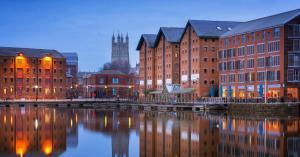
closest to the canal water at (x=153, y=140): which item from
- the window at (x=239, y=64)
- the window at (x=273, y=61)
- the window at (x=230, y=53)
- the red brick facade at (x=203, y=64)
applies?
the window at (x=273, y=61)

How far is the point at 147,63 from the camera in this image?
13738 centimetres

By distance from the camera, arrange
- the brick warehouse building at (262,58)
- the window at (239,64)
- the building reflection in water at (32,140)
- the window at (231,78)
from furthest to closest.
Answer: the window at (231,78) → the window at (239,64) → the brick warehouse building at (262,58) → the building reflection in water at (32,140)

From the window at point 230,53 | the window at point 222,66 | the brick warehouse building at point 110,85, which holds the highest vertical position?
the window at point 230,53

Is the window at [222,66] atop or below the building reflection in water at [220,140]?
atop

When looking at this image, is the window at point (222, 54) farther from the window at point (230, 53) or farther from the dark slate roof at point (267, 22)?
the dark slate roof at point (267, 22)

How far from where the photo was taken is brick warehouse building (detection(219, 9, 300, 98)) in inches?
3364

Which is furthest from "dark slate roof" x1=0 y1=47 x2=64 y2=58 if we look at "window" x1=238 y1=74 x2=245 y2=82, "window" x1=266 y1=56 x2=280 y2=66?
"window" x1=266 y1=56 x2=280 y2=66

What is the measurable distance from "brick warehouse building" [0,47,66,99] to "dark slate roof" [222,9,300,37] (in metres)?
56.7

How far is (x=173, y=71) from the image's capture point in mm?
122500

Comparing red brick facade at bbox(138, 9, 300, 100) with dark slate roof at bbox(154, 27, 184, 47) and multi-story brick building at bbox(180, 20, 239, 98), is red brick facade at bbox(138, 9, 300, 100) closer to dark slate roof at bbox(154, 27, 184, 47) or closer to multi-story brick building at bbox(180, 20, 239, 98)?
multi-story brick building at bbox(180, 20, 239, 98)

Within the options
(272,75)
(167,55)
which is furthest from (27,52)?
(272,75)

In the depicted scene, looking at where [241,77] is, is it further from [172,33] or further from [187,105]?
[172,33]

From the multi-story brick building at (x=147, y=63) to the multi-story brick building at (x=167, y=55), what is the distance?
2.85m

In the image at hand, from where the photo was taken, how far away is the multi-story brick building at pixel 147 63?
134000 millimetres
